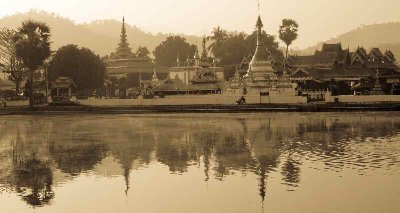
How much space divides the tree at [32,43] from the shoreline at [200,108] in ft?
18.5

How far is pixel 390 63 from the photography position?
84.4 metres

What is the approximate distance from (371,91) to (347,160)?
43470 millimetres

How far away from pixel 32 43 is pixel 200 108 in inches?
837

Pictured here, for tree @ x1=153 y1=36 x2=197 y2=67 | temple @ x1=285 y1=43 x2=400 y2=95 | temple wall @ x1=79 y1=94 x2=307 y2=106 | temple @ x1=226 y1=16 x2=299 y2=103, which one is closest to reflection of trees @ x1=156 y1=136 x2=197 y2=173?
temple wall @ x1=79 y1=94 x2=307 y2=106

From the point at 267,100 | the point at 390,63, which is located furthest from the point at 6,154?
the point at 390,63

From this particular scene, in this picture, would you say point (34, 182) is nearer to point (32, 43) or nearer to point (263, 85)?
point (263, 85)

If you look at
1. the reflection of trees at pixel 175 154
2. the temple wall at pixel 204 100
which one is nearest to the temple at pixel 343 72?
the temple wall at pixel 204 100

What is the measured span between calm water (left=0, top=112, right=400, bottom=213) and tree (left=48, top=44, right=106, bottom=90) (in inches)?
1702

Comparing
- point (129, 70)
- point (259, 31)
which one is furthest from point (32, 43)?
point (129, 70)

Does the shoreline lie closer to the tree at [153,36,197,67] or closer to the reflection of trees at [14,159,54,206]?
the reflection of trees at [14,159,54,206]

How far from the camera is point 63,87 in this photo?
70438 millimetres

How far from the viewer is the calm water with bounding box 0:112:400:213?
13438 millimetres

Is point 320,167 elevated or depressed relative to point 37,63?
depressed

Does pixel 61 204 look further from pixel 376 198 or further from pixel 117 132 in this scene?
pixel 117 132
